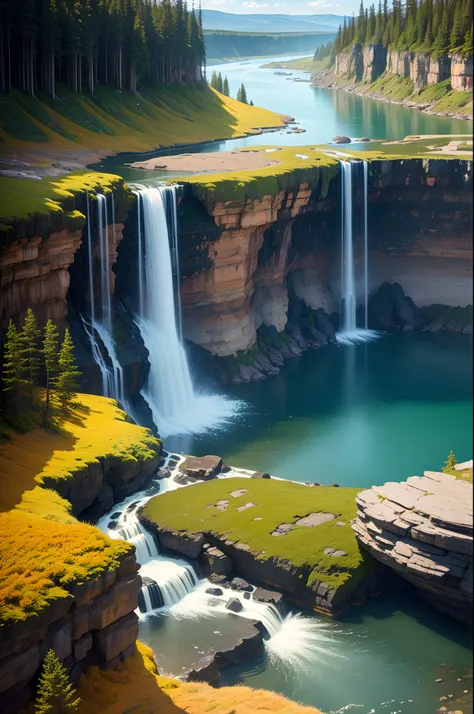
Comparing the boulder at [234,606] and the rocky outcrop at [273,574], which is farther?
the rocky outcrop at [273,574]

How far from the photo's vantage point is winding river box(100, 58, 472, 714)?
41.5 m

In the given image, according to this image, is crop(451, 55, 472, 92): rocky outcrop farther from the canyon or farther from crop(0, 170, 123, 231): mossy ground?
crop(0, 170, 123, 231): mossy ground

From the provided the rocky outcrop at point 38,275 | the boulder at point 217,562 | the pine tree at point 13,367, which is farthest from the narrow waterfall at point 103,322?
the boulder at point 217,562

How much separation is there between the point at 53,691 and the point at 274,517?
17822mm

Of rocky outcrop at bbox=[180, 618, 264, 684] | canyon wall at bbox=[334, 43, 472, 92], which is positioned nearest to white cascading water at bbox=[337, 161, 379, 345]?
rocky outcrop at bbox=[180, 618, 264, 684]

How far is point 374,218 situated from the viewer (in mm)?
93125

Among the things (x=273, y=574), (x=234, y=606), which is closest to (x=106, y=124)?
(x=273, y=574)

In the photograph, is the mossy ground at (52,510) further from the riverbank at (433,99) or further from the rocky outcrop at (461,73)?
the rocky outcrop at (461,73)

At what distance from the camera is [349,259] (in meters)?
91.8

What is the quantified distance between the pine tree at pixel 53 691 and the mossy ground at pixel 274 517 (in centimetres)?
1419

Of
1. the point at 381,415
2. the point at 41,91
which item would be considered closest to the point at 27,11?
the point at 41,91

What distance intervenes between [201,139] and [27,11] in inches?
1133

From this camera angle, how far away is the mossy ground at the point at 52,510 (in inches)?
1462

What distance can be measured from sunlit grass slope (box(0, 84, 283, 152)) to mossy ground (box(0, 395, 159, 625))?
149ft
